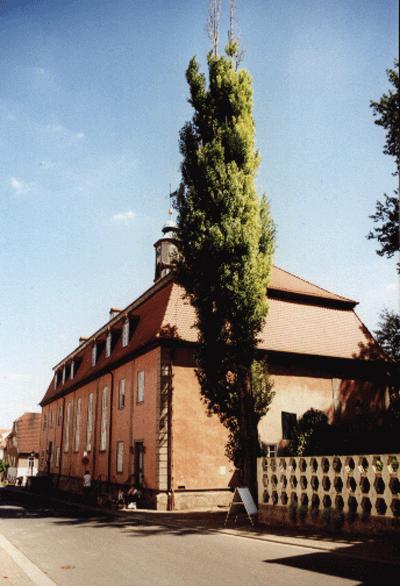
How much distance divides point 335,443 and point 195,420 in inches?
270

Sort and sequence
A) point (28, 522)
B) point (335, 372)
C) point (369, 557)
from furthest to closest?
point (335, 372) < point (28, 522) < point (369, 557)

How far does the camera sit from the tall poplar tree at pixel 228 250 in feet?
52.4

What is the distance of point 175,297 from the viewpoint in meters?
22.3

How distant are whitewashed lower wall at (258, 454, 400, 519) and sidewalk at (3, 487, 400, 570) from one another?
24.5 inches

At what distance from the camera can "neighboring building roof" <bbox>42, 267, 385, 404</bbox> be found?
72.3ft

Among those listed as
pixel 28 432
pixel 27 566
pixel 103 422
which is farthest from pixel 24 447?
pixel 27 566

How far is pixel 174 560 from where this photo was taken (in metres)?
→ 8.66

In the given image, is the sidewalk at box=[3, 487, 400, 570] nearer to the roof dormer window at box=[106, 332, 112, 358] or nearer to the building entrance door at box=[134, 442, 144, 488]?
the building entrance door at box=[134, 442, 144, 488]

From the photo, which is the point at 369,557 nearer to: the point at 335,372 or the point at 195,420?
the point at 195,420

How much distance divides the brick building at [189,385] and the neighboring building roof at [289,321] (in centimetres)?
6

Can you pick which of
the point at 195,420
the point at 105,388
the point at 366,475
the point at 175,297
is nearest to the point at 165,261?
the point at 105,388

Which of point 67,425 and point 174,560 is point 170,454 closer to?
point 174,560

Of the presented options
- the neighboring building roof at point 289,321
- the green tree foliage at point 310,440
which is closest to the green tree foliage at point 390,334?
the neighboring building roof at point 289,321

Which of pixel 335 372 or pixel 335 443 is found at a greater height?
pixel 335 372
